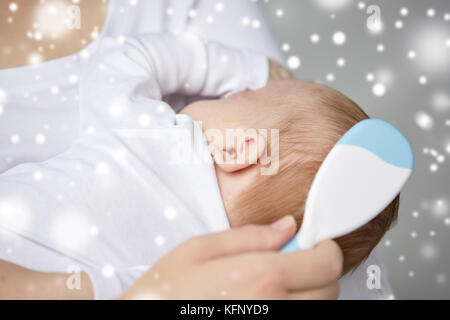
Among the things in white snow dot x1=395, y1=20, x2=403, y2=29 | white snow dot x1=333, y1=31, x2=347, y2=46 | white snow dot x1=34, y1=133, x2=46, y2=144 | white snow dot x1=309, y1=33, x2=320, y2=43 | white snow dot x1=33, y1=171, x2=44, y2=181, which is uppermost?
white snow dot x1=395, y1=20, x2=403, y2=29

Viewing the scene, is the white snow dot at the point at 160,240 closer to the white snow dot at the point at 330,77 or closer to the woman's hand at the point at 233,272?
the woman's hand at the point at 233,272

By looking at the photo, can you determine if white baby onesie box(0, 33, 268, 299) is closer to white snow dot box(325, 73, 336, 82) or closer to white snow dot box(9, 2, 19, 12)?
white snow dot box(9, 2, 19, 12)

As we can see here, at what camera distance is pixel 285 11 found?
160cm

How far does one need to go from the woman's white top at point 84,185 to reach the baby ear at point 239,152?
33 millimetres

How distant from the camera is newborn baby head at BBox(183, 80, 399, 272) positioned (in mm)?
737

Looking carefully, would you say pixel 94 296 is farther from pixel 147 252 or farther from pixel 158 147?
pixel 158 147

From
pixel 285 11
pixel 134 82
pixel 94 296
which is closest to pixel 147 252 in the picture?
pixel 94 296

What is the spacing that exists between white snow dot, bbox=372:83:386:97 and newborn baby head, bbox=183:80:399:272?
0.73 meters

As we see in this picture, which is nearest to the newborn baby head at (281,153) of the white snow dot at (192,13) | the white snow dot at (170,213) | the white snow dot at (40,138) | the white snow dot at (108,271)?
the white snow dot at (170,213)

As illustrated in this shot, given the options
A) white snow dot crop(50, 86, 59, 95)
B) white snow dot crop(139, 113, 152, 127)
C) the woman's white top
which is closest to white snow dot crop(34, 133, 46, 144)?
the woman's white top

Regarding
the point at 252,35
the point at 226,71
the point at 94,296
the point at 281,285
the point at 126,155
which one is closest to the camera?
the point at 281,285

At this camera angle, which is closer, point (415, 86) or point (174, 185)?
point (174, 185)

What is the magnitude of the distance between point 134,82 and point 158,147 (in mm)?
194

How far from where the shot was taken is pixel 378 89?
60.0 inches
